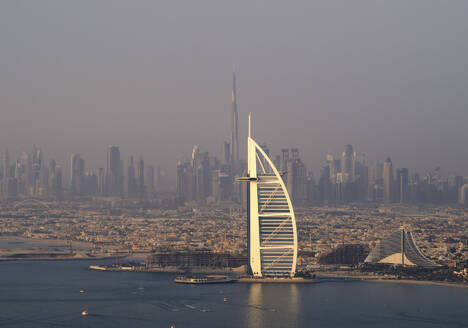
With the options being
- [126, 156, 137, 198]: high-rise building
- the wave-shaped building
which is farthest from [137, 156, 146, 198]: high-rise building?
the wave-shaped building

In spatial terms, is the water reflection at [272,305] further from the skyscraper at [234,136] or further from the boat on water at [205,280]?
the skyscraper at [234,136]

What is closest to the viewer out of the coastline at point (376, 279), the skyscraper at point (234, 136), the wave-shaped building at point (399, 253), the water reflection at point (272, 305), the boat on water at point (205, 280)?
the water reflection at point (272, 305)

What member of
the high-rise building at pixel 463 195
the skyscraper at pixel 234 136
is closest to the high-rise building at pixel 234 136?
the skyscraper at pixel 234 136

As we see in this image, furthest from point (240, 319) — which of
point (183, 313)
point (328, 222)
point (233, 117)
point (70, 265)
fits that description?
point (233, 117)

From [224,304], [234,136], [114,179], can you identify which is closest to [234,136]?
[234,136]

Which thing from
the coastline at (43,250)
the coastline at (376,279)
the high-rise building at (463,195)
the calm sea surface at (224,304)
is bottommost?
the calm sea surface at (224,304)

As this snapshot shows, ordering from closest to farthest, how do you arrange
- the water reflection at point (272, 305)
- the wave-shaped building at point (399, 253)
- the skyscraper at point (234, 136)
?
the water reflection at point (272, 305), the wave-shaped building at point (399, 253), the skyscraper at point (234, 136)

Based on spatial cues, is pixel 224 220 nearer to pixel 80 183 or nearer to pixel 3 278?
pixel 80 183
